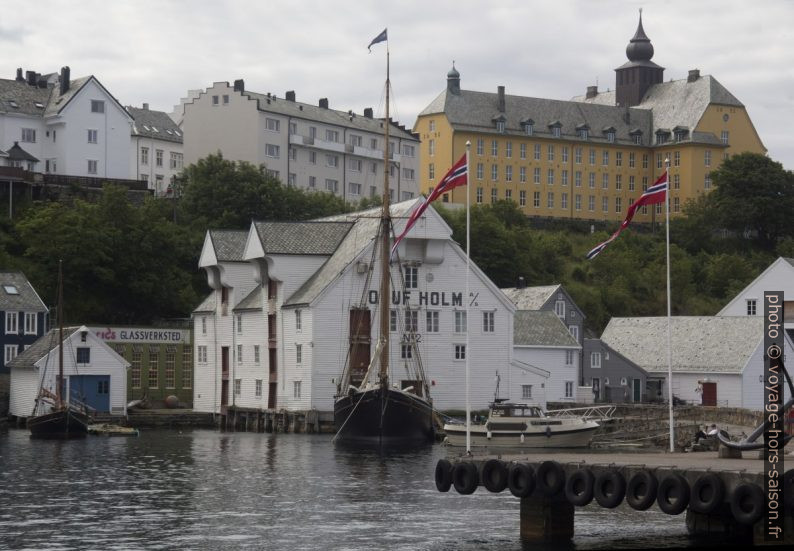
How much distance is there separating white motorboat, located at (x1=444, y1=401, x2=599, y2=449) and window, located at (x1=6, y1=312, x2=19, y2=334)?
3420 cm

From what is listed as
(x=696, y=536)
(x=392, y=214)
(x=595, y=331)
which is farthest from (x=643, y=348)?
(x=696, y=536)

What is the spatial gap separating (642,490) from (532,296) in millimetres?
73436

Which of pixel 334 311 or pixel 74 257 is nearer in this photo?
pixel 334 311

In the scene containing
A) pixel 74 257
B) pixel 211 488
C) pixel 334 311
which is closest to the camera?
pixel 211 488

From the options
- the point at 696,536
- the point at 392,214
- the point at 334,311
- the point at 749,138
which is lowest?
the point at 696,536

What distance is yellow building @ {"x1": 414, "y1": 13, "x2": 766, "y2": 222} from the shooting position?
537 ft

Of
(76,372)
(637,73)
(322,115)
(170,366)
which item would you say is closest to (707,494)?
(76,372)

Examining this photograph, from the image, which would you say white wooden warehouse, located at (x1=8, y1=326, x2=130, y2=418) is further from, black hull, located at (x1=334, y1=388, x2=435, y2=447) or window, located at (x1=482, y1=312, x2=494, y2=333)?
window, located at (x1=482, y1=312, x2=494, y2=333)

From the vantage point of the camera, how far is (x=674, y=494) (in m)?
37.5

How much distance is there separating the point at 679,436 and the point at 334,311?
68.3 ft

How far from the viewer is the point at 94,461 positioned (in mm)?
68375

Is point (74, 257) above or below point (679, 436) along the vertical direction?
above

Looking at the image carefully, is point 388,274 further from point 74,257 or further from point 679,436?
point 74,257

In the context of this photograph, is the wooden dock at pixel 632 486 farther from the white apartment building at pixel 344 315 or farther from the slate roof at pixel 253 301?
the slate roof at pixel 253 301
